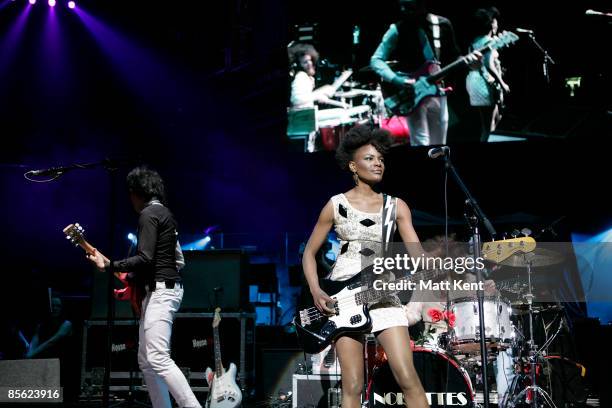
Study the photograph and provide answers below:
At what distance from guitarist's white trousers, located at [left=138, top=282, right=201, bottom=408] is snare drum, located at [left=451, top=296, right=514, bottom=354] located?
8.60 feet

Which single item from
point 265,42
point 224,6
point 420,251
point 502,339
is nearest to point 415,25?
point 265,42

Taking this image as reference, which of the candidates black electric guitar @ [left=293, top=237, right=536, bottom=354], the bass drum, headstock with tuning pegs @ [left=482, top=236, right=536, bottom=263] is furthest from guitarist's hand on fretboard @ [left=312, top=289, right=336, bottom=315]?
headstock with tuning pegs @ [left=482, top=236, right=536, bottom=263]

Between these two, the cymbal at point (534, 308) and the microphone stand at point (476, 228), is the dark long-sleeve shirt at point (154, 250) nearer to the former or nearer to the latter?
the microphone stand at point (476, 228)

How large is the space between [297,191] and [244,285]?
4235mm

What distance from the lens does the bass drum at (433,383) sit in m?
5.66

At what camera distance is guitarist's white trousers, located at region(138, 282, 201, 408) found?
5.31 m

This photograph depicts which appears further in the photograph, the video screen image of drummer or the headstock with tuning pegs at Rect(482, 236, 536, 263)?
the video screen image of drummer

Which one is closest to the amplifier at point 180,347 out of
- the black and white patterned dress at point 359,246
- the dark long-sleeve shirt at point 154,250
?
the dark long-sleeve shirt at point 154,250

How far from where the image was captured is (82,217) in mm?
11648

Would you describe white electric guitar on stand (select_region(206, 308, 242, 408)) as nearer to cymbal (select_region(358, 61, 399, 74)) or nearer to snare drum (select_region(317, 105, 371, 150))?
snare drum (select_region(317, 105, 371, 150))

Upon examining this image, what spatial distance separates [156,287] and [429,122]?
5.50 metres

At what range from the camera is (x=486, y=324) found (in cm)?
612

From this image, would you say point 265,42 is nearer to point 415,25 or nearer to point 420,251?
point 415,25

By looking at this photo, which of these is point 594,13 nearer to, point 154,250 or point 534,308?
point 534,308
